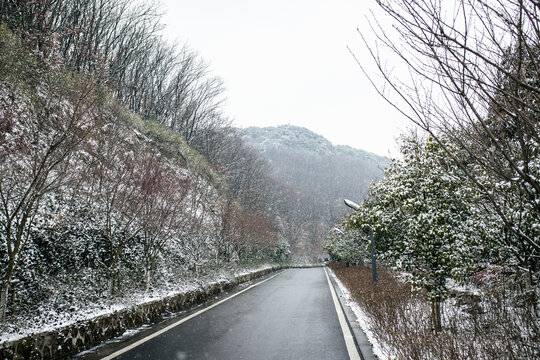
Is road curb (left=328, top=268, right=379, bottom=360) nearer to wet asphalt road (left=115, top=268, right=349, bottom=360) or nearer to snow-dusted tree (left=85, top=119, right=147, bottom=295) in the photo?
wet asphalt road (left=115, top=268, right=349, bottom=360)

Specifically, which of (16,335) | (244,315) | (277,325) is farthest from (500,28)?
(244,315)

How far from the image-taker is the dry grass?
3.67 meters

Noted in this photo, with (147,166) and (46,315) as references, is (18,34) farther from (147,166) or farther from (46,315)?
(46,315)

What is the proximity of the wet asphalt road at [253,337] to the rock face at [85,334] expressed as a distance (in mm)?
906

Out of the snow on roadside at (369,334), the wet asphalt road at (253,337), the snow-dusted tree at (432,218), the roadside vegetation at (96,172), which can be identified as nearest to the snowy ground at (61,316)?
the roadside vegetation at (96,172)

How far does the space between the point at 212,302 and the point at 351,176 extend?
10380 centimetres

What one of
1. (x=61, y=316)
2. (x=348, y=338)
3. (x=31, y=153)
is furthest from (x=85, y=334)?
(x=348, y=338)

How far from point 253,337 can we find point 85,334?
2.97 m

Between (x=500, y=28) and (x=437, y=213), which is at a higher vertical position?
(x=500, y=28)

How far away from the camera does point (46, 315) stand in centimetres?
592

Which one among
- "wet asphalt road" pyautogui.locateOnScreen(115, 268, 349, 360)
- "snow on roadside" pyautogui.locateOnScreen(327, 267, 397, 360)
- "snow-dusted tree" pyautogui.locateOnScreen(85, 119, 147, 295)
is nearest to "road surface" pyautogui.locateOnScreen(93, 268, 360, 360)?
"wet asphalt road" pyautogui.locateOnScreen(115, 268, 349, 360)

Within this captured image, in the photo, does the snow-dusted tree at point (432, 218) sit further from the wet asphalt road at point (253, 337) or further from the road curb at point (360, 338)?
the wet asphalt road at point (253, 337)

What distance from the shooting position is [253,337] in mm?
6562

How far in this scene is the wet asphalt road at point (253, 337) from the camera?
17.6ft
